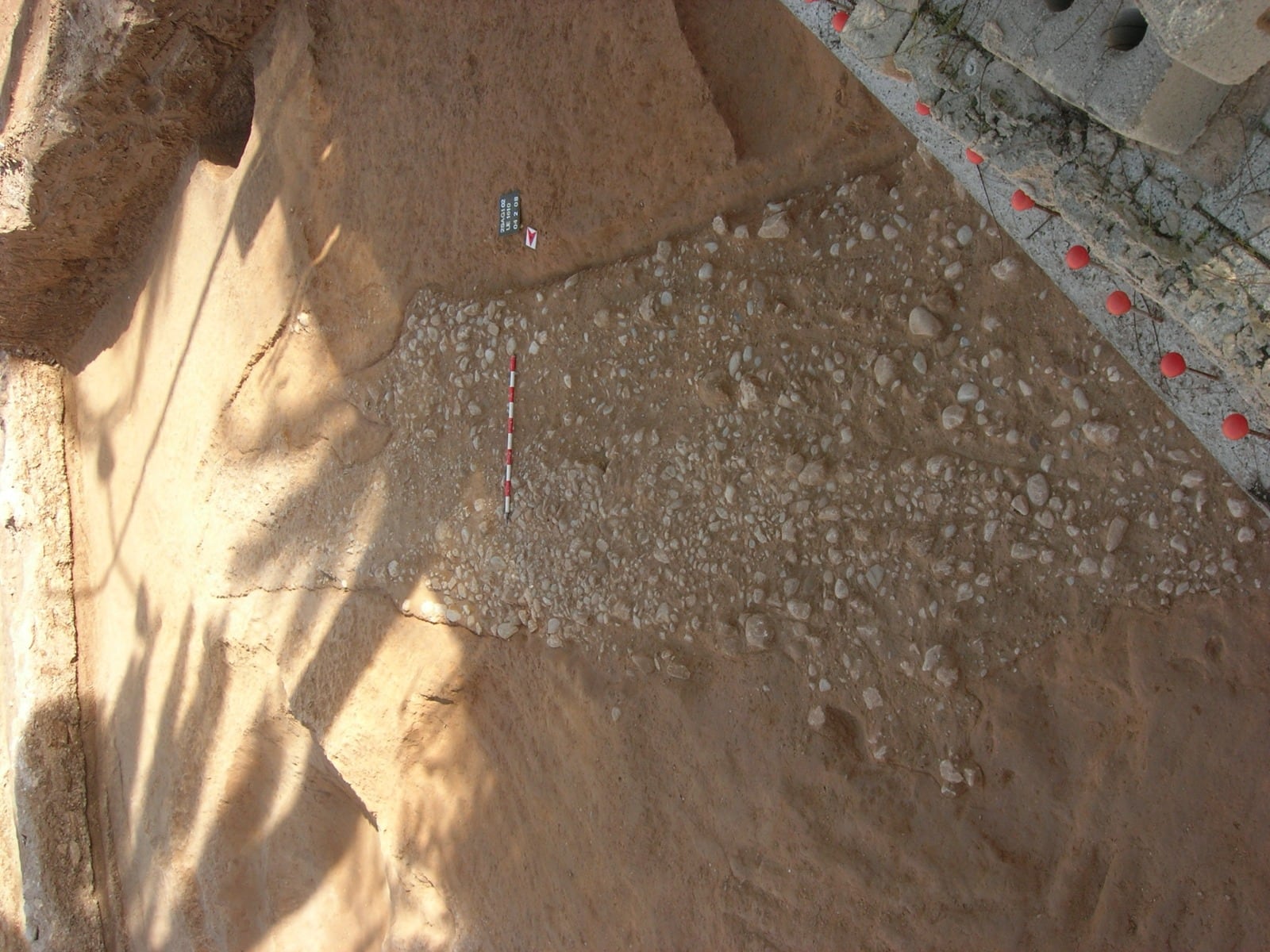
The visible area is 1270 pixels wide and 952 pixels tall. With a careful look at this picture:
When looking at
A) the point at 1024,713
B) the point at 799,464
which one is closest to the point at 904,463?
the point at 799,464

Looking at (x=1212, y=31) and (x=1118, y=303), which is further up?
(x=1212, y=31)

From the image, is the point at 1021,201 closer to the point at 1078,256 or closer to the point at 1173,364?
the point at 1078,256

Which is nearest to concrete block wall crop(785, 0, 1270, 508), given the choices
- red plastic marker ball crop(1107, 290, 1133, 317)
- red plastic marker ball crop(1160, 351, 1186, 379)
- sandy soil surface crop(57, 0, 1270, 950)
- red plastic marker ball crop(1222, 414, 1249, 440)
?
red plastic marker ball crop(1222, 414, 1249, 440)

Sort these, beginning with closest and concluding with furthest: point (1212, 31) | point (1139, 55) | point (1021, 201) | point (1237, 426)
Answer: point (1212, 31), point (1139, 55), point (1237, 426), point (1021, 201)

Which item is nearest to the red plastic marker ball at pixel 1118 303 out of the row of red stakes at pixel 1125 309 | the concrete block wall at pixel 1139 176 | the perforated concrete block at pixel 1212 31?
the row of red stakes at pixel 1125 309

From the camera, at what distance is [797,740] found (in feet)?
10.0

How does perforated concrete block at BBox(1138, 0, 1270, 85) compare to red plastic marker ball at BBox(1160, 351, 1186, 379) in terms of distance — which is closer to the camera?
perforated concrete block at BBox(1138, 0, 1270, 85)

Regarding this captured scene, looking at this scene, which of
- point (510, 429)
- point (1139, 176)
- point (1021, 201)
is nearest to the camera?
point (1139, 176)

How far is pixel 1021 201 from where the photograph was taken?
2.40 meters

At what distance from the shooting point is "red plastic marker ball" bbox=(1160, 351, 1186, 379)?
225 cm

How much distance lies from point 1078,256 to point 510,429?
2.29 metres

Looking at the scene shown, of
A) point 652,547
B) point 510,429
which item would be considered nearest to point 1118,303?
point 652,547

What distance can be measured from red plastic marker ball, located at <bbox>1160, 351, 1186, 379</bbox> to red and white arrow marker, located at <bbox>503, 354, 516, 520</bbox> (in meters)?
2.42

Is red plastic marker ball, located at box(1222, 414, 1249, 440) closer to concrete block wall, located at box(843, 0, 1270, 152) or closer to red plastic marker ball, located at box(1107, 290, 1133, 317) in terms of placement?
red plastic marker ball, located at box(1107, 290, 1133, 317)
